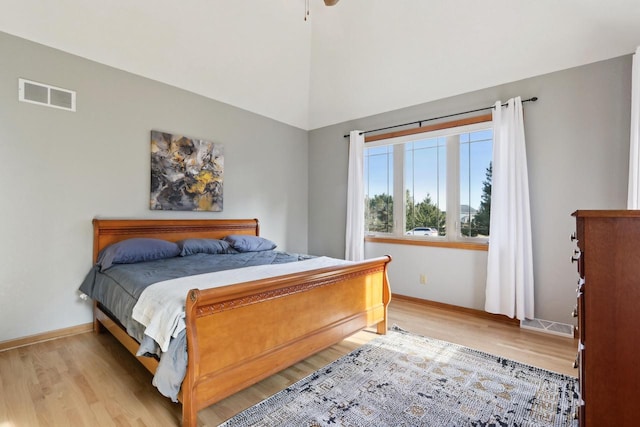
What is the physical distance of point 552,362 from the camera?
2.43 metres

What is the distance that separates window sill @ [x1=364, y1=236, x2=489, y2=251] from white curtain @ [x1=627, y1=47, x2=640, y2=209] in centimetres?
129

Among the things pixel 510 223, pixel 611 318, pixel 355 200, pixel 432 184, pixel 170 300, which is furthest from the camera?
pixel 355 200

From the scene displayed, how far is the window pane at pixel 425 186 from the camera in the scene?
13.0ft

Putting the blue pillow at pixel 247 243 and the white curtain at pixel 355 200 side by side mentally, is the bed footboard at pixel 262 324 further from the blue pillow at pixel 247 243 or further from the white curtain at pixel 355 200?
the white curtain at pixel 355 200

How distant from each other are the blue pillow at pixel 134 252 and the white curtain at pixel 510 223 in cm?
343

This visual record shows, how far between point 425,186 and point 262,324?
9.85ft

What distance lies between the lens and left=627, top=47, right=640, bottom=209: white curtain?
2543mm

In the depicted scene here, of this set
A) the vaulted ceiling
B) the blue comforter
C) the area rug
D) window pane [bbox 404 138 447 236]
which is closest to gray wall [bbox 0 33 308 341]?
the vaulted ceiling

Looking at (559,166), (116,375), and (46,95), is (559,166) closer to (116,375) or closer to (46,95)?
(116,375)

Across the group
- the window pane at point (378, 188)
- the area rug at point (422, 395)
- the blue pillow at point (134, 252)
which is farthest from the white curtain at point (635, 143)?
the blue pillow at point (134, 252)

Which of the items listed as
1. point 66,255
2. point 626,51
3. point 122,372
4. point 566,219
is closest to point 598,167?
point 566,219

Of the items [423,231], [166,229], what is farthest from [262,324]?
[423,231]

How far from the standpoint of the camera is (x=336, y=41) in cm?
402

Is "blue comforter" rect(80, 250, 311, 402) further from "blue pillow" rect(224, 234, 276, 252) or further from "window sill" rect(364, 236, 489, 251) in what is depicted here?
"window sill" rect(364, 236, 489, 251)
